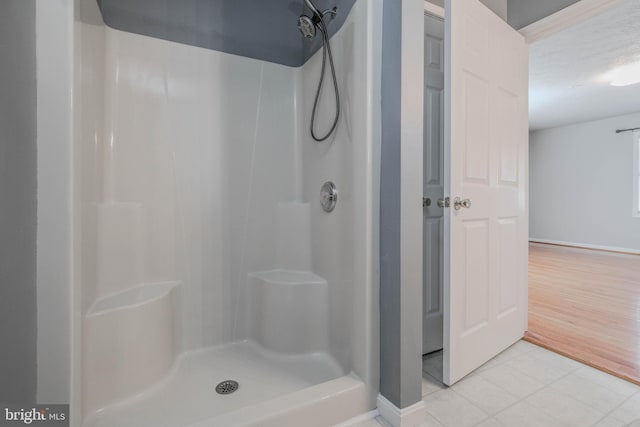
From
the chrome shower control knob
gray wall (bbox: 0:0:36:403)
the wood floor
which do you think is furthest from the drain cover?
the wood floor

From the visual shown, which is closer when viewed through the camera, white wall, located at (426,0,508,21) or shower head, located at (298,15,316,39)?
shower head, located at (298,15,316,39)

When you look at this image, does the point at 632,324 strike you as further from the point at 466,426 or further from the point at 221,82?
the point at 221,82

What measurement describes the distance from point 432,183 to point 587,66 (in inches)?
116

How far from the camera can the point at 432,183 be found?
1.75m

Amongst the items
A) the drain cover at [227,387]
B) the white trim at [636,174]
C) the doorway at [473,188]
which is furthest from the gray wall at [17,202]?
the white trim at [636,174]

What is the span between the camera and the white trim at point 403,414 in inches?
43.8

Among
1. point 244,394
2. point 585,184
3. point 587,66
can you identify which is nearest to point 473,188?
point 244,394

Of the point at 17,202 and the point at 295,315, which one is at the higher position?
the point at 17,202

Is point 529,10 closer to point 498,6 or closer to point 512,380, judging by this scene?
point 498,6

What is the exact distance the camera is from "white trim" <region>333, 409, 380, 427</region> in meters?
1.13

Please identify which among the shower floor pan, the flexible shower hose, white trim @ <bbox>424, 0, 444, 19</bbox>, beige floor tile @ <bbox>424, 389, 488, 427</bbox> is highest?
white trim @ <bbox>424, 0, 444, 19</bbox>

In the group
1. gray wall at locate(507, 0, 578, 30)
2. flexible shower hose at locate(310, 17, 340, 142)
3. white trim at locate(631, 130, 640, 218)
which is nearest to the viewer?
flexible shower hose at locate(310, 17, 340, 142)

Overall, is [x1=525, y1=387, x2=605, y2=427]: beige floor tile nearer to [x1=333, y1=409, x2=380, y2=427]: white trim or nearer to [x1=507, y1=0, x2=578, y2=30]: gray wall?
[x1=333, y1=409, x2=380, y2=427]: white trim

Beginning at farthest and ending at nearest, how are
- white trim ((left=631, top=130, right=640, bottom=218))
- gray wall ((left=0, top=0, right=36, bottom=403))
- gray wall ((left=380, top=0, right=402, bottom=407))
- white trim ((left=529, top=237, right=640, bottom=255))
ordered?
white trim ((left=529, top=237, right=640, bottom=255)), white trim ((left=631, top=130, right=640, bottom=218)), gray wall ((left=380, top=0, right=402, bottom=407)), gray wall ((left=0, top=0, right=36, bottom=403))
